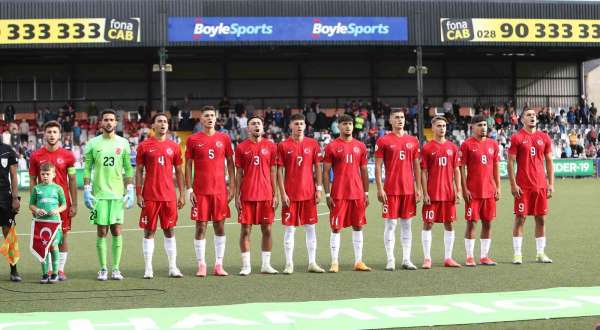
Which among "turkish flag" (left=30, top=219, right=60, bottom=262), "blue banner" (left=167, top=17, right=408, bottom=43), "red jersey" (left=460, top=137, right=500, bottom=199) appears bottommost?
"turkish flag" (left=30, top=219, right=60, bottom=262)

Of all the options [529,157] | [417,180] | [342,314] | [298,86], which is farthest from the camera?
[298,86]

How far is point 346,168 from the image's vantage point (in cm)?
1083

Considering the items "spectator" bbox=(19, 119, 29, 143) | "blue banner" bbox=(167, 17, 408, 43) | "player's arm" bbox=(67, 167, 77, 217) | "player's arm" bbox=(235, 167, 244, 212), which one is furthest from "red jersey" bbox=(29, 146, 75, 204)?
"spectator" bbox=(19, 119, 29, 143)

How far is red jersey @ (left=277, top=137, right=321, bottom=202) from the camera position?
1070 cm

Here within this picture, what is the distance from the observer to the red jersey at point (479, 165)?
11109 millimetres

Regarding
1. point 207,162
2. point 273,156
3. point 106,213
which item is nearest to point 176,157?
point 207,162

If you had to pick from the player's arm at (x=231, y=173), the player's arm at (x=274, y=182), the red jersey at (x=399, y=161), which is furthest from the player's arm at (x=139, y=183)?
the red jersey at (x=399, y=161)

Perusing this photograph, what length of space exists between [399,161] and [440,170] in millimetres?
586

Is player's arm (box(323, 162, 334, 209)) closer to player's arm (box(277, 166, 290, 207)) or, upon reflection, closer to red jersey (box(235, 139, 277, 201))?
player's arm (box(277, 166, 290, 207))

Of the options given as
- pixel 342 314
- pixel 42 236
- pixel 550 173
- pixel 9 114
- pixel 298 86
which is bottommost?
pixel 342 314

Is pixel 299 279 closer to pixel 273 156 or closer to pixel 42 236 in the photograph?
pixel 273 156

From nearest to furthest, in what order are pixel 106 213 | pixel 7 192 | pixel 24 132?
1. pixel 106 213
2. pixel 7 192
3. pixel 24 132

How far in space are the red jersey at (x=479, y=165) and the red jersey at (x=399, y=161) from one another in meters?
0.77

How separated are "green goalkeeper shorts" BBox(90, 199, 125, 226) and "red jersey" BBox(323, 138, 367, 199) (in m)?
2.72
